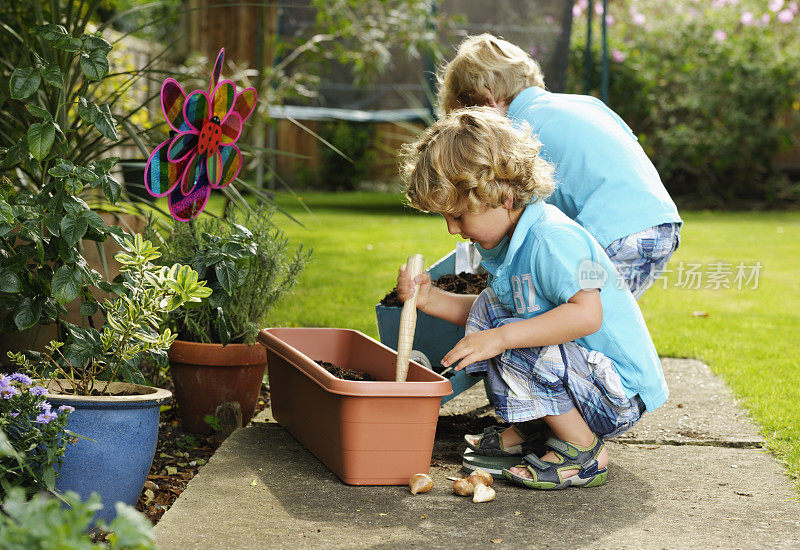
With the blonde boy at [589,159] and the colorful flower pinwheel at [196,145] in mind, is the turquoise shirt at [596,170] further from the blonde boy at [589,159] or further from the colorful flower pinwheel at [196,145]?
the colorful flower pinwheel at [196,145]

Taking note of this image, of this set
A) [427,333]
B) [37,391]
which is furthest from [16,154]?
[427,333]

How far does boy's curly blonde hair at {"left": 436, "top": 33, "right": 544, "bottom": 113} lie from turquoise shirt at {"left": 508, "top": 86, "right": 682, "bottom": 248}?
0.25 feet

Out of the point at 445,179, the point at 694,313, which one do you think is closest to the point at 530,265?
the point at 445,179

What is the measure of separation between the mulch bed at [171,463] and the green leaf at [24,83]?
949 mm

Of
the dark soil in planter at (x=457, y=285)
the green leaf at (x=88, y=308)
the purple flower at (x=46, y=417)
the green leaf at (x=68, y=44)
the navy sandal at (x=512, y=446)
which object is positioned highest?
the green leaf at (x=68, y=44)

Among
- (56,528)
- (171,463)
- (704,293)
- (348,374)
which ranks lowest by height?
(704,293)

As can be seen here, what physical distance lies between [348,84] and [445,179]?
714 centimetres

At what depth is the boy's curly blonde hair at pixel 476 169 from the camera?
204 centimetres

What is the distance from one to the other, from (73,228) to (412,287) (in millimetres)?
823

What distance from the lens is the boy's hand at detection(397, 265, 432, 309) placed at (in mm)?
2188

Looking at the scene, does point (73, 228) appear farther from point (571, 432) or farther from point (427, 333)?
point (571, 432)

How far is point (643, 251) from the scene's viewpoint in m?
2.47

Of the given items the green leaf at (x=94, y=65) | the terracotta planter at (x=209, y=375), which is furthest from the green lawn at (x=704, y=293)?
the green leaf at (x=94, y=65)

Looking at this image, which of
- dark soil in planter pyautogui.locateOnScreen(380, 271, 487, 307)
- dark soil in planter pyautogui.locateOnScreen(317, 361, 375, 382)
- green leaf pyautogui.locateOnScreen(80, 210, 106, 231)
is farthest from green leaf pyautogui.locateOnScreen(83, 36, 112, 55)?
dark soil in planter pyautogui.locateOnScreen(380, 271, 487, 307)
